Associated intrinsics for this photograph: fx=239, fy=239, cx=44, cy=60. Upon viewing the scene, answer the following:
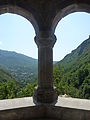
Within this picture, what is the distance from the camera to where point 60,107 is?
6.24 m

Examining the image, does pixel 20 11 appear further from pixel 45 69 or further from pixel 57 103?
pixel 57 103

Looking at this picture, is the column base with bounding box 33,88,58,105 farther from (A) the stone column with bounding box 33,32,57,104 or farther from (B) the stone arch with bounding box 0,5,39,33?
(B) the stone arch with bounding box 0,5,39,33

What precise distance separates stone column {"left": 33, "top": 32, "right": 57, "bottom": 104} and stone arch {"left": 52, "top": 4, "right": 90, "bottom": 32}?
1.54ft

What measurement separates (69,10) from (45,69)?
6.10 ft

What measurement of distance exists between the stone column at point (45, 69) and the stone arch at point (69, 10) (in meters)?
0.47

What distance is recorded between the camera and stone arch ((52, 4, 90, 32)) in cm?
679

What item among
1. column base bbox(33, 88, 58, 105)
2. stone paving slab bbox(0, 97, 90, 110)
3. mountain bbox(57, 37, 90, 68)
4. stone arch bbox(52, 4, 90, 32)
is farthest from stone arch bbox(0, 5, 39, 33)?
mountain bbox(57, 37, 90, 68)

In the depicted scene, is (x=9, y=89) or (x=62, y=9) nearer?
(x=62, y=9)

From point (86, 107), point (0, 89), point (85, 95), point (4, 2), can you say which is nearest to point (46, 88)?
point (86, 107)

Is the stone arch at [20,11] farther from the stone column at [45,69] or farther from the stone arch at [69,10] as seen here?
the stone arch at [69,10]

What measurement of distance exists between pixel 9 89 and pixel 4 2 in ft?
71.0

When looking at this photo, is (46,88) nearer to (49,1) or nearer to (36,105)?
(36,105)

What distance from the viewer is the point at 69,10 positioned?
6945 millimetres

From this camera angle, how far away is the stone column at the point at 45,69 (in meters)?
6.56
